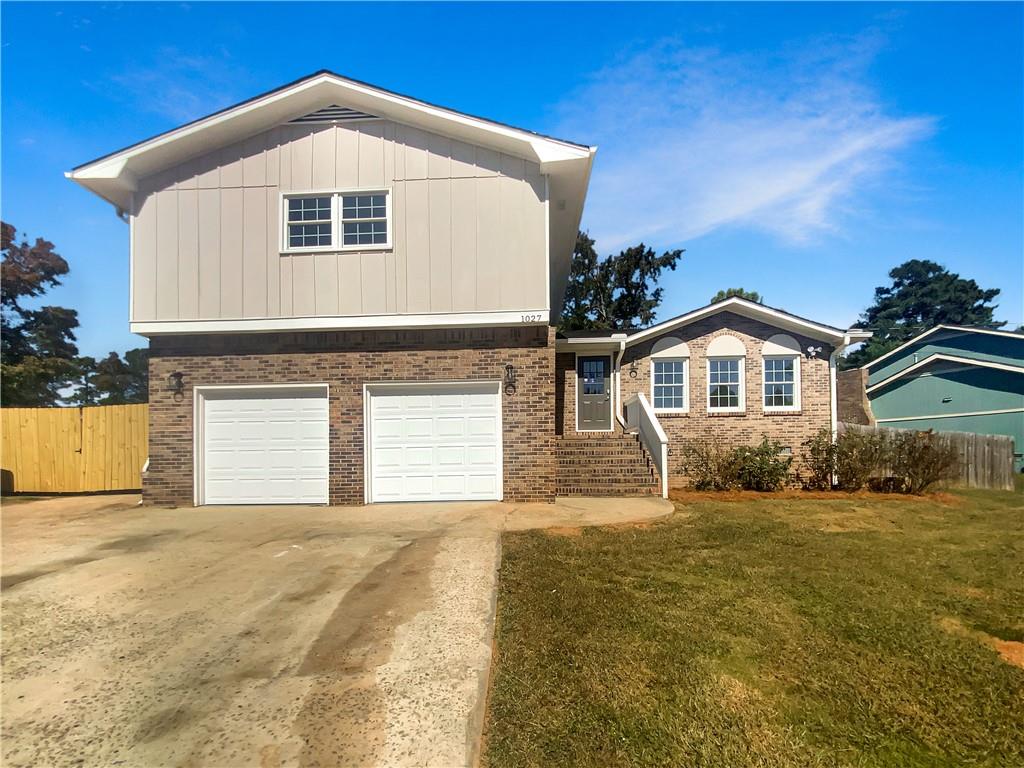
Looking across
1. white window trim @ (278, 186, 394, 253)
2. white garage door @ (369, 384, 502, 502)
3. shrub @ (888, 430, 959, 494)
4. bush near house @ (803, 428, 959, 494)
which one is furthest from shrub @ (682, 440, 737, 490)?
white window trim @ (278, 186, 394, 253)

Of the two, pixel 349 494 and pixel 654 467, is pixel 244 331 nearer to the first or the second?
pixel 349 494

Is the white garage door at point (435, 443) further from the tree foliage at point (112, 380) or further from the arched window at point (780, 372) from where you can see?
the tree foliage at point (112, 380)

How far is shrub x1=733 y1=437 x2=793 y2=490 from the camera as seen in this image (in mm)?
11914

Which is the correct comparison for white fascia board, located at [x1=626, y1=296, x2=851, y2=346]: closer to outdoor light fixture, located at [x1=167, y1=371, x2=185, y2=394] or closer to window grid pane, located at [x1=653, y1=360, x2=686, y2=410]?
window grid pane, located at [x1=653, y1=360, x2=686, y2=410]

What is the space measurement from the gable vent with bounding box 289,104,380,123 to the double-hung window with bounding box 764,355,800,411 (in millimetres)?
11191

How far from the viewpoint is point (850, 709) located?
3.16 metres

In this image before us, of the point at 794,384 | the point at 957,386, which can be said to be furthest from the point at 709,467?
the point at 957,386

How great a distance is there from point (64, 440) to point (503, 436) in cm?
981

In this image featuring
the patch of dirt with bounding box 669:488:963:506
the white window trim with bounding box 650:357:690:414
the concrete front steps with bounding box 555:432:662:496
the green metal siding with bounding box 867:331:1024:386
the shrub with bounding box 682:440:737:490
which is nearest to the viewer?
the concrete front steps with bounding box 555:432:662:496

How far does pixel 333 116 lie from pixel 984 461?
1816cm

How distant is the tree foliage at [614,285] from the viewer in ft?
114

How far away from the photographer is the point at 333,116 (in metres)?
10.0

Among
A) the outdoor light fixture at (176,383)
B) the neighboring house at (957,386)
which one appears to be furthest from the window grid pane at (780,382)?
the outdoor light fixture at (176,383)

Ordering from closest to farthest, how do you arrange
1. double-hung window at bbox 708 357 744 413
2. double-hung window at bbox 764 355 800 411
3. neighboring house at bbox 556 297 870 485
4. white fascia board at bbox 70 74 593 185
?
1. white fascia board at bbox 70 74 593 185
2. neighboring house at bbox 556 297 870 485
3. double-hung window at bbox 764 355 800 411
4. double-hung window at bbox 708 357 744 413
